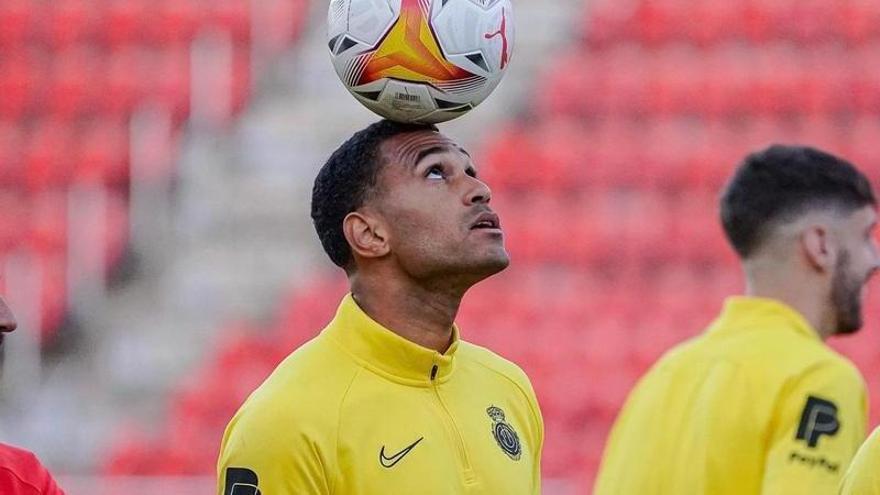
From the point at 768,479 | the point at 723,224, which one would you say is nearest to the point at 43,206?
the point at 723,224

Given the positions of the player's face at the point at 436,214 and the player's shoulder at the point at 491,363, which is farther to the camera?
the player's shoulder at the point at 491,363

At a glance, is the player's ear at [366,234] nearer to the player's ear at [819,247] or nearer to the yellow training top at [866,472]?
the yellow training top at [866,472]

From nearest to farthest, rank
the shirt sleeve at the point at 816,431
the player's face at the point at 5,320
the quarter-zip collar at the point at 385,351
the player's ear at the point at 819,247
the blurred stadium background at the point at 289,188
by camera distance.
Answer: the player's face at the point at 5,320 → the quarter-zip collar at the point at 385,351 → the shirt sleeve at the point at 816,431 → the player's ear at the point at 819,247 → the blurred stadium background at the point at 289,188

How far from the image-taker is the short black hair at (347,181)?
361 cm

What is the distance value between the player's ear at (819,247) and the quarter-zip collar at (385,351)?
1.35m

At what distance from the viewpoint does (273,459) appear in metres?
3.19

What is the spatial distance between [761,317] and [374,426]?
55.7 inches

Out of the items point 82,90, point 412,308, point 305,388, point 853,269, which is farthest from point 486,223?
point 82,90

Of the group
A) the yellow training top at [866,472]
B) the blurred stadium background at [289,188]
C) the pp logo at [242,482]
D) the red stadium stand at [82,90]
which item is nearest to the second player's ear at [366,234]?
the pp logo at [242,482]

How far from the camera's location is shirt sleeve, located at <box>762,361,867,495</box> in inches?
154

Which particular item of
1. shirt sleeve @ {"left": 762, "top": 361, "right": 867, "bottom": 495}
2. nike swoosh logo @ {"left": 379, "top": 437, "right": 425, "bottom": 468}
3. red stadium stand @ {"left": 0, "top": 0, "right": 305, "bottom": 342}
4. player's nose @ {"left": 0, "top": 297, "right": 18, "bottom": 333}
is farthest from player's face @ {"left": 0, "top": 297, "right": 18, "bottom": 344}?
red stadium stand @ {"left": 0, "top": 0, "right": 305, "bottom": 342}

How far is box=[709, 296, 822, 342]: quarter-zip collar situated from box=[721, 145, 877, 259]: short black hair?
0.64ft

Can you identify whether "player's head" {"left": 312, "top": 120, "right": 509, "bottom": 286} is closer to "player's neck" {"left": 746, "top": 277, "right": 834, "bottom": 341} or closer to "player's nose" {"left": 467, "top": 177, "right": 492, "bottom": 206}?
"player's nose" {"left": 467, "top": 177, "right": 492, "bottom": 206}

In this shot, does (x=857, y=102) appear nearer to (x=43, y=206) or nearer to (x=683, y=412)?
(x=43, y=206)
